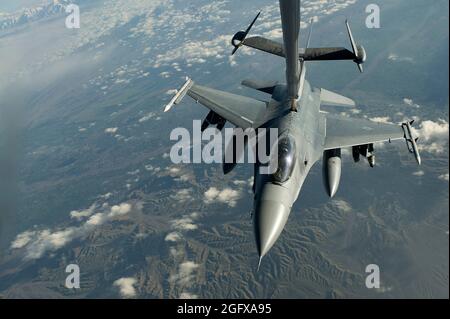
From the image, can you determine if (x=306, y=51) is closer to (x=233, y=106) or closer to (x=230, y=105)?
(x=233, y=106)

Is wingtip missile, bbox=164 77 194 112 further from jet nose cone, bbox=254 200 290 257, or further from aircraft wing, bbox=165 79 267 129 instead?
jet nose cone, bbox=254 200 290 257

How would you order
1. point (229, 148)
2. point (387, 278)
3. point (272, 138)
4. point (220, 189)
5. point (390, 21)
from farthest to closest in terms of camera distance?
point (390, 21)
point (220, 189)
point (387, 278)
point (229, 148)
point (272, 138)

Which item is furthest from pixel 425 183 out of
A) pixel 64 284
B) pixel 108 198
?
pixel 64 284

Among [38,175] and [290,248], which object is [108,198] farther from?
[290,248]

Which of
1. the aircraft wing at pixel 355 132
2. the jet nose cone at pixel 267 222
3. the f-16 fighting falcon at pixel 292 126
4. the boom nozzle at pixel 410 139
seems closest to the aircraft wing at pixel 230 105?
the f-16 fighting falcon at pixel 292 126

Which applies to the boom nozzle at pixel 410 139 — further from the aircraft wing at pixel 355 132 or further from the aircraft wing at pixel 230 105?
the aircraft wing at pixel 230 105

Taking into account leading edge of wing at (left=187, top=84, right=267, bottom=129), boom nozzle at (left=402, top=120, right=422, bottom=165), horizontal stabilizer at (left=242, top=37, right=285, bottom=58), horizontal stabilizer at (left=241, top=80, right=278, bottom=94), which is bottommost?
boom nozzle at (left=402, top=120, right=422, bottom=165)

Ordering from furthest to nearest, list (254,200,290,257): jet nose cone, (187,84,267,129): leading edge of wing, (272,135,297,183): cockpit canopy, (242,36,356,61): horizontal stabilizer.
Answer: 1. (187,84,267,129): leading edge of wing
2. (242,36,356,61): horizontal stabilizer
3. (272,135,297,183): cockpit canopy
4. (254,200,290,257): jet nose cone

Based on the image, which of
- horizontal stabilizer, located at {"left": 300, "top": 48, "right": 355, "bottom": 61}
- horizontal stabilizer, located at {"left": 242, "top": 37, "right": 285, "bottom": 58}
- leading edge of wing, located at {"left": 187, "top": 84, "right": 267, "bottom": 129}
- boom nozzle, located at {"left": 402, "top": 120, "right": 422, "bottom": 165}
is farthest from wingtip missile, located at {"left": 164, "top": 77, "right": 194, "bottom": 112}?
boom nozzle, located at {"left": 402, "top": 120, "right": 422, "bottom": 165}
